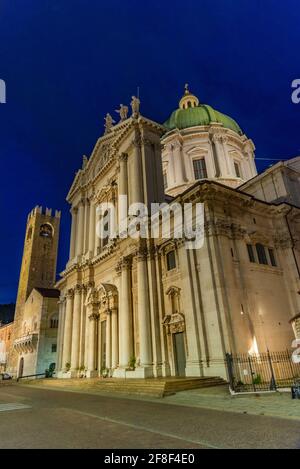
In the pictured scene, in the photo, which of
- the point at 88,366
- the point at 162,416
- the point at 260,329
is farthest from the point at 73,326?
the point at 162,416

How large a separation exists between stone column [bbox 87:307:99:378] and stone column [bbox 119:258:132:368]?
4403 mm

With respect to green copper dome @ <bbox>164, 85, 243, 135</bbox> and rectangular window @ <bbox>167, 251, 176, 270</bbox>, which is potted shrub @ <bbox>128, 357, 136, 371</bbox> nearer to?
rectangular window @ <bbox>167, 251, 176, 270</bbox>

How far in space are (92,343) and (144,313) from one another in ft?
27.5

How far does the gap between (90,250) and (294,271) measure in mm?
18920

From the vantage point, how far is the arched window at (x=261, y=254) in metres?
20.0

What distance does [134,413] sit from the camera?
28.7ft

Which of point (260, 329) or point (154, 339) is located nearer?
point (260, 329)

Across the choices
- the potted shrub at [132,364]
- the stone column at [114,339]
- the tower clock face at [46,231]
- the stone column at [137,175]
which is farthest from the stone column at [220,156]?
the tower clock face at [46,231]

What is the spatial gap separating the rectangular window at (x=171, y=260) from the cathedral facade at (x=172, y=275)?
0.07 m

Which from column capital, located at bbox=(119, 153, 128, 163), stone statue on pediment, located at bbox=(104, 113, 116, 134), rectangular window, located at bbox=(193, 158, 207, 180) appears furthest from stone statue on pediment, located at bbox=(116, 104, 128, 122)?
rectangular window, located at bbox=(193, 158, 207, 180)

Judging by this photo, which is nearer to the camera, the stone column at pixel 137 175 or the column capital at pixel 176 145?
the stone column at pixel 137 175

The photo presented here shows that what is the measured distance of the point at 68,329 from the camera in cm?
2970

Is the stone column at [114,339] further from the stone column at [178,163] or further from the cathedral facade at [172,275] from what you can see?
the stone column at [178,163]
